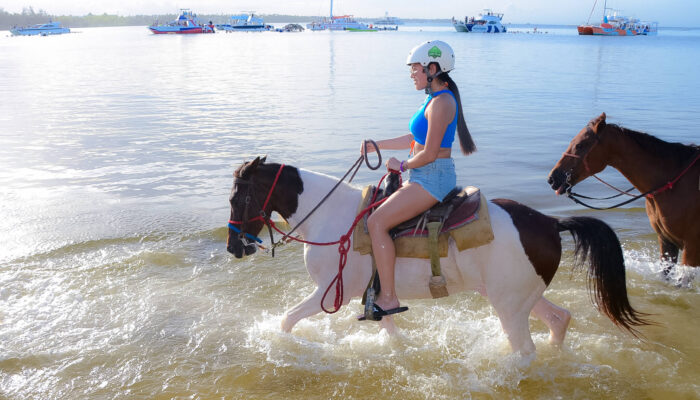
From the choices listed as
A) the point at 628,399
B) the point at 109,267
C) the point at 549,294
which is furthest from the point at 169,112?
the point at 628,399

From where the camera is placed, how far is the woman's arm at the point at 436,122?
4305 millimetres

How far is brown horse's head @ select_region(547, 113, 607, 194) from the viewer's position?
6.33 m

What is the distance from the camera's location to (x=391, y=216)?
4598 mm

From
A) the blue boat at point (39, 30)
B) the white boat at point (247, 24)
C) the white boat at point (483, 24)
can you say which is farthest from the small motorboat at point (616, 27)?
the blue boat at point (39, 30)

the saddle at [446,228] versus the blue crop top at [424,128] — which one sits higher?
the blue crop top at [424,128]

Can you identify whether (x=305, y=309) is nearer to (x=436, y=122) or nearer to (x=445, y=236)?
(x=445, y=236)

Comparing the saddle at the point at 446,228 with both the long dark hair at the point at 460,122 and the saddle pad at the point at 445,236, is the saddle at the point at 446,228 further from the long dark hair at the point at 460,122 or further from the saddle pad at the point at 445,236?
the long dark hair at the point at 460,122

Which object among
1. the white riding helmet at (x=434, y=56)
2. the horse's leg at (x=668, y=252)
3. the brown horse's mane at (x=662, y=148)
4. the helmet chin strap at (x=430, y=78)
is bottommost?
the horse's leg at (x=668, y=252)

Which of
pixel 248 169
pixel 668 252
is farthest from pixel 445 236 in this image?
pixel 668 252

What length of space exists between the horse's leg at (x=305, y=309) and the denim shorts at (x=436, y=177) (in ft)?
4.50

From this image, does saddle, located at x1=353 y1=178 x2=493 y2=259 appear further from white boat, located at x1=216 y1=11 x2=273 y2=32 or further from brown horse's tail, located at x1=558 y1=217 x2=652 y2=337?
white boat, located at x1=216 y1=11 x2=273 y2=32

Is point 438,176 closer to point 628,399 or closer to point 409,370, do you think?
point 409,370

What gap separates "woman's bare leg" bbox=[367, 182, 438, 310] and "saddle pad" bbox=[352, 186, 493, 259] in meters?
0.12

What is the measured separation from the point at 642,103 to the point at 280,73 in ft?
82.1
